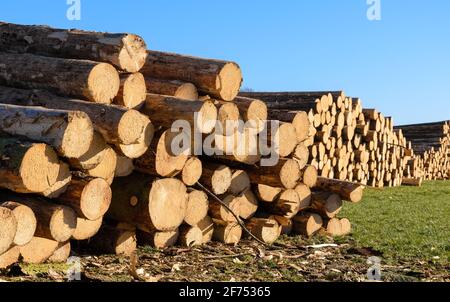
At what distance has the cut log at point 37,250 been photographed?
6.05 meters

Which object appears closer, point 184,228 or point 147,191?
point 147,191

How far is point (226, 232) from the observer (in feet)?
26.2

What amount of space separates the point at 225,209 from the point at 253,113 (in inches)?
57.0

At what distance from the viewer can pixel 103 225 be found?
7.28 m

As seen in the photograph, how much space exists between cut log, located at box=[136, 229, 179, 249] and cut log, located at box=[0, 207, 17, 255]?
2.17 m

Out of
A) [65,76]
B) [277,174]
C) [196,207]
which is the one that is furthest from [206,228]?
[65,76]

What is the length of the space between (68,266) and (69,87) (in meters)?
2.14

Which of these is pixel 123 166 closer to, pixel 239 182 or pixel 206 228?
pixel 206 228

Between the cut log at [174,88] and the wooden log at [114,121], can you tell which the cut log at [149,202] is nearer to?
the wooden log at [114,121]

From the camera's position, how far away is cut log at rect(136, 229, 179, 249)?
7266mm

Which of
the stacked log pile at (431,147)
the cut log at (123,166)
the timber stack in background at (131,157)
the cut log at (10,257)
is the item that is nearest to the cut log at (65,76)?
the timber stack in background at (131,157)

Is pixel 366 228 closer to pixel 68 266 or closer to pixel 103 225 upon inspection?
pixel 103 225

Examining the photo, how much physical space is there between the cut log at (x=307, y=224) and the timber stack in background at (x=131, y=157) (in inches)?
0.8
